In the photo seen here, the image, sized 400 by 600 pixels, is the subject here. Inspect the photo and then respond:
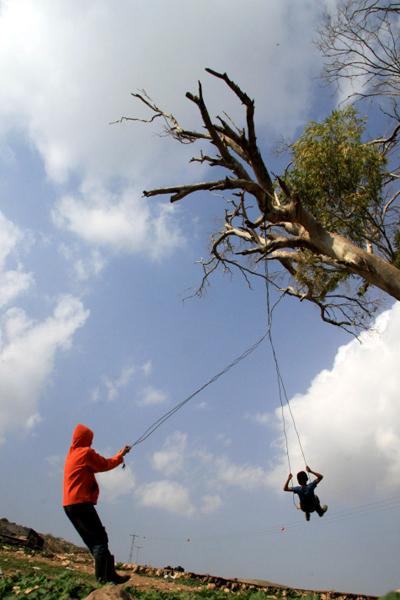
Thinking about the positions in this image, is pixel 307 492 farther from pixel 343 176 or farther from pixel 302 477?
pixel 343 176

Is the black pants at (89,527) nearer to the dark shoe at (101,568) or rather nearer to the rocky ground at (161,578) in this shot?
the dark shoe at (101,568)

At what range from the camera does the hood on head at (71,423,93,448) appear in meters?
6.03

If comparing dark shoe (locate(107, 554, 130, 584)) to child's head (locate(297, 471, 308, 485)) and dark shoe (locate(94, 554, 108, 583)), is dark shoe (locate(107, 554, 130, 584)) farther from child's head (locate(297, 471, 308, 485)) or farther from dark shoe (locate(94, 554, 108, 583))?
child's head (locate(297, 471, 308, 485))

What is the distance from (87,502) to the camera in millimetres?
5641

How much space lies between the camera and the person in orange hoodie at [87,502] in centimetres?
551

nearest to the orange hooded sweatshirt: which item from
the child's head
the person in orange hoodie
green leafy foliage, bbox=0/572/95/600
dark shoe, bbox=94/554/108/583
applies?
the person in orange hoodie

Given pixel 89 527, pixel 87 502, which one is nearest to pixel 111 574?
pixel 89 527

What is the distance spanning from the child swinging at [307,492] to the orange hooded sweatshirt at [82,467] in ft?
13.4

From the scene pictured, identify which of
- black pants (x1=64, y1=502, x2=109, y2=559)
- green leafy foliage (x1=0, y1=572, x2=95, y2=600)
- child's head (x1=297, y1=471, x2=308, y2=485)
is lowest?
green leafy foliage (x1=0, y1=572, x2=95, y2=600)

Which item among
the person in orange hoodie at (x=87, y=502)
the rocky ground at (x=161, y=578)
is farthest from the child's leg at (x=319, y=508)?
the person in orange hoodie at (x=87, y=502)

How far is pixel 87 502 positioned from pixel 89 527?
0.90ft

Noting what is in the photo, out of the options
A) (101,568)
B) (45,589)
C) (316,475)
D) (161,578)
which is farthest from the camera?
(161,578)

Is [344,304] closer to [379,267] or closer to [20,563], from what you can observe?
[379,267]

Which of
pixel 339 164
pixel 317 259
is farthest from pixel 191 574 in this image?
pixel 339 164
